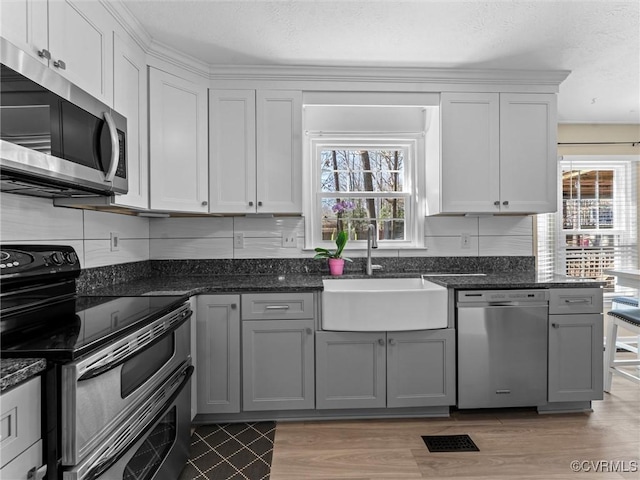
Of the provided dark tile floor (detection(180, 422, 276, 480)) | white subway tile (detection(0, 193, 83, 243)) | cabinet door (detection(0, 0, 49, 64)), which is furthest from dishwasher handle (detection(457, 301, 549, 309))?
cabinet door (detection(0, 0, 49, 64))

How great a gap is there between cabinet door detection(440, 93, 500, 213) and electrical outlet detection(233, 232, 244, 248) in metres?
1.48

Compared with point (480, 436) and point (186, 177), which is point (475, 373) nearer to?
point (480, 436)

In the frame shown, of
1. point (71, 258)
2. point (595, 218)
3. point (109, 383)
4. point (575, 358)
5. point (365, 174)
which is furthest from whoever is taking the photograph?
point (595, 218)

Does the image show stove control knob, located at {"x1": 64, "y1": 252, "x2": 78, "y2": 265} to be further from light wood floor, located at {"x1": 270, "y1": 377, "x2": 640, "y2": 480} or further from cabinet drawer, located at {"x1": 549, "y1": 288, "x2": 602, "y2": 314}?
cabinet drawer, located at {"x1": 549, "y1": 288, "x2": 602, "y2": 314}

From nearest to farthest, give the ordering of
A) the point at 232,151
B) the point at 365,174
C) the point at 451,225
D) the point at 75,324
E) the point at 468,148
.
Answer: the point at 75,324 → the point at 232,151 → the point at 468,148 → the point at 451,225 → the point at 365,174

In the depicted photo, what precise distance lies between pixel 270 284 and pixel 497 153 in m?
1.82

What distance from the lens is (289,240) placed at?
9.73 feet

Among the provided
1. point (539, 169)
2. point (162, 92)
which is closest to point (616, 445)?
point (539, 169)

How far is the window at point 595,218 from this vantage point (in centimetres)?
375

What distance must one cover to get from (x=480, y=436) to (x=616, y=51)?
249 cm

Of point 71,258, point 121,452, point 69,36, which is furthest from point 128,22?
point 121,452

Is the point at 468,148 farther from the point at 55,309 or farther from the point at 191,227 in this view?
the point at 55,309

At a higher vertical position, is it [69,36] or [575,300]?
[69,36]

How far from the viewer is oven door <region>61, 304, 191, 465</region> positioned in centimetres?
104
